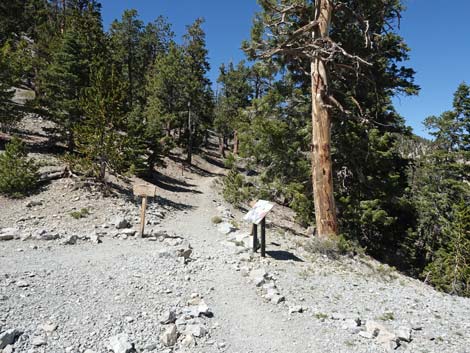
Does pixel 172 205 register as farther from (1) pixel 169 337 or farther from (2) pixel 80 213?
(1) pixel 169 337

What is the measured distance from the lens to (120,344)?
403 centimetres

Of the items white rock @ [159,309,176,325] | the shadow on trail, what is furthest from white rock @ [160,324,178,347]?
the shadow on trail

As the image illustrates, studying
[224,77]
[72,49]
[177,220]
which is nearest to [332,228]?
[177,220]

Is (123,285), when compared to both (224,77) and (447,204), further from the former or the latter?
(224,77)

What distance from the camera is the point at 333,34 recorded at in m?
12.4

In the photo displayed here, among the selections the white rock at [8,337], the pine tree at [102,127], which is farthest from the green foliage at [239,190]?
the white rock at [8,337]

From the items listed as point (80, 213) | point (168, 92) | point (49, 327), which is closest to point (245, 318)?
point (49, 327)

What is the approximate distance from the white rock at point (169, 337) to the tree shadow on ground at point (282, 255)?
419 cm

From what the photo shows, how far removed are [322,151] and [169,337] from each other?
7.42 meters

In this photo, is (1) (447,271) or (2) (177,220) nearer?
(2) (177,220)

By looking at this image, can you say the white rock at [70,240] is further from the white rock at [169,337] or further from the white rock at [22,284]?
the white rock at [169,337]

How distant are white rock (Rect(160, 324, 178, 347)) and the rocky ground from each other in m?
0.02

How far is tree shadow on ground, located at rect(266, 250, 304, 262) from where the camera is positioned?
8.23 metres

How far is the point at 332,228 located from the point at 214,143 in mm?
46783
